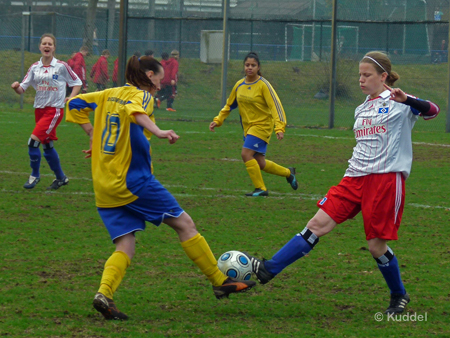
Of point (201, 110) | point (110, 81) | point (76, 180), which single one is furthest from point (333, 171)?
point (110, 81)

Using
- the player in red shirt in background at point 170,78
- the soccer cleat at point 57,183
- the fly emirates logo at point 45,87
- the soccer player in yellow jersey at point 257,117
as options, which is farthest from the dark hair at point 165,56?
the soccer cleat at point 57,183

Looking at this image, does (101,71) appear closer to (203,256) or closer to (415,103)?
(203,256)

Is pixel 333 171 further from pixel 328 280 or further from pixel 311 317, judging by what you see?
pixel 311 317

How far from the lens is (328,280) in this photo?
527 centimetres

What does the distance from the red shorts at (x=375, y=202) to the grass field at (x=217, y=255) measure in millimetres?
594

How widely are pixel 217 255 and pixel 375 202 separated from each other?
183 centimetres

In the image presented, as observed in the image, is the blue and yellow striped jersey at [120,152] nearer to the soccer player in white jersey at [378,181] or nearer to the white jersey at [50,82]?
the soccer player in white jersey at [378,181]

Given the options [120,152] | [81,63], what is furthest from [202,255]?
[81,63]

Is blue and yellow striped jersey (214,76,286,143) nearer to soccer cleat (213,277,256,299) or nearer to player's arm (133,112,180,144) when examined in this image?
soccer cleat (213,277,256,299)

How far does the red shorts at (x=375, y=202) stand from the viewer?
4.43m

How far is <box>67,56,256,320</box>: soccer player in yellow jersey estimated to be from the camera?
4363mm

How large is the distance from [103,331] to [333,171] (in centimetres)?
731

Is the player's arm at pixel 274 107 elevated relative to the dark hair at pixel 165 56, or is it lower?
lower

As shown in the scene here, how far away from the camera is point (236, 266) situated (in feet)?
15.9
